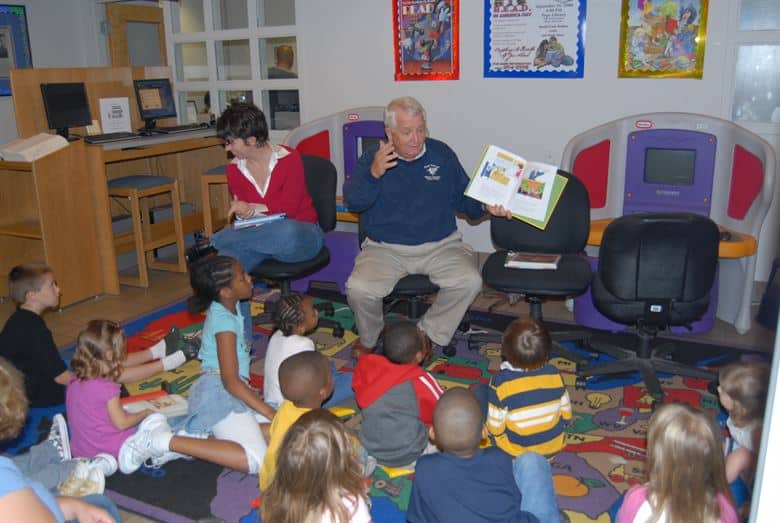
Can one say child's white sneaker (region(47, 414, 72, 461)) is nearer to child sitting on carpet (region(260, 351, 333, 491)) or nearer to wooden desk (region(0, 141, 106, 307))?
child sitting on carpet (region(260, 351, 333, 491))

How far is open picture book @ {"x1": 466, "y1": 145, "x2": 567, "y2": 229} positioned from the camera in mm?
3479

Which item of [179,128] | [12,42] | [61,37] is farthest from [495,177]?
[61,37]

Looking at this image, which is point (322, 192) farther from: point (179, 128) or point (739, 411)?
point (739, 411)

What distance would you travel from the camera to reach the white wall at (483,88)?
4238mm

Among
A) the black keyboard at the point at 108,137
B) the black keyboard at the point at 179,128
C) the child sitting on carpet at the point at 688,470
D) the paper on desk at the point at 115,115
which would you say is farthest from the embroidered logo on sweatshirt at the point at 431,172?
the paper on desk at the point at 115,115

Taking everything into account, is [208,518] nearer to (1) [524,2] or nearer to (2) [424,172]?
(2) [424,172]

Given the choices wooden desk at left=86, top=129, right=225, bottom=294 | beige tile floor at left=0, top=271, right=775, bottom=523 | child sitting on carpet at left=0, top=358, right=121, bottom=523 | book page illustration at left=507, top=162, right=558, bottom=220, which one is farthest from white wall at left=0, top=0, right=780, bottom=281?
child sitting on carpet at left=0, top=358, right=121, bottom=523

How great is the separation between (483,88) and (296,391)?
10.4ft

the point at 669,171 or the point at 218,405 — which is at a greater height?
the point at 669,171

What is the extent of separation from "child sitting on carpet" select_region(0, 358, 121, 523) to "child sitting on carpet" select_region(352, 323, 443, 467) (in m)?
0.88

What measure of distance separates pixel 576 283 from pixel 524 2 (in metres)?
2.18

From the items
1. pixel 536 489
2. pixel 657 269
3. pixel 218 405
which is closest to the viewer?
pixel 536 489

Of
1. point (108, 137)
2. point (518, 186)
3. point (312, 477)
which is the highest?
point (108, 137)

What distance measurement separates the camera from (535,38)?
4.56 meters
